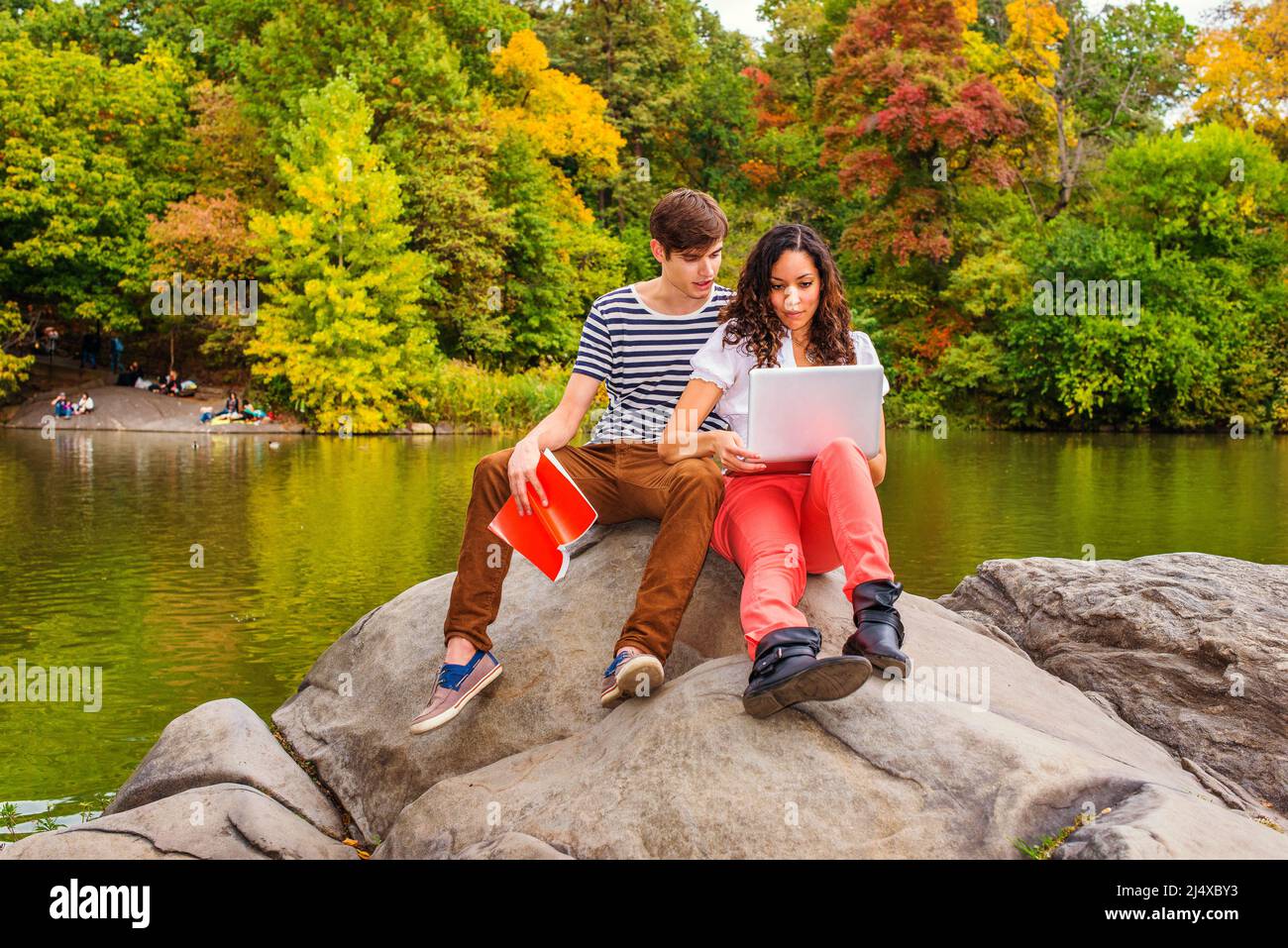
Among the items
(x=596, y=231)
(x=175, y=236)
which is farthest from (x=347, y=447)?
(x=596, y=231)

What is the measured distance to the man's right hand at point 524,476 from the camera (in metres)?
4.28

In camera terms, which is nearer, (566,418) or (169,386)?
(566,418)

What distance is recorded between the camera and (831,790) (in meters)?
3.46

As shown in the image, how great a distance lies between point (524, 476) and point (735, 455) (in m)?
0.69

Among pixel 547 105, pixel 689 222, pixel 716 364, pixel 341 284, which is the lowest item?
pixel 716 364

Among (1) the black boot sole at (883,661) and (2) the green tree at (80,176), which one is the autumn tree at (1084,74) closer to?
(2) the green tree at (80,176)

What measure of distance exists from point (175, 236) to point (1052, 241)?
19049mm

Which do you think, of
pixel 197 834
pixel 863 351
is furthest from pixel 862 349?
pixel 197 834

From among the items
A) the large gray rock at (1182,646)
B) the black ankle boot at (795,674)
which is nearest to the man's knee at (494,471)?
the black ankle boot at (795,674)

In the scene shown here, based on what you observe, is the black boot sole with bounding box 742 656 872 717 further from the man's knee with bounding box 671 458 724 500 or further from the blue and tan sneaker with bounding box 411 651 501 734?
the blue and tan sneaker with bounding box 411 651 501 734

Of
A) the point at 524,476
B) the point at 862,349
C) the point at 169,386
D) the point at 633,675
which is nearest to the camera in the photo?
the point at 633,675

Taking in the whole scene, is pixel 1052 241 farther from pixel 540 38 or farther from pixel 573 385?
pixel 573 385

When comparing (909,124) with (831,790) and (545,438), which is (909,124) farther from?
(831,790)
